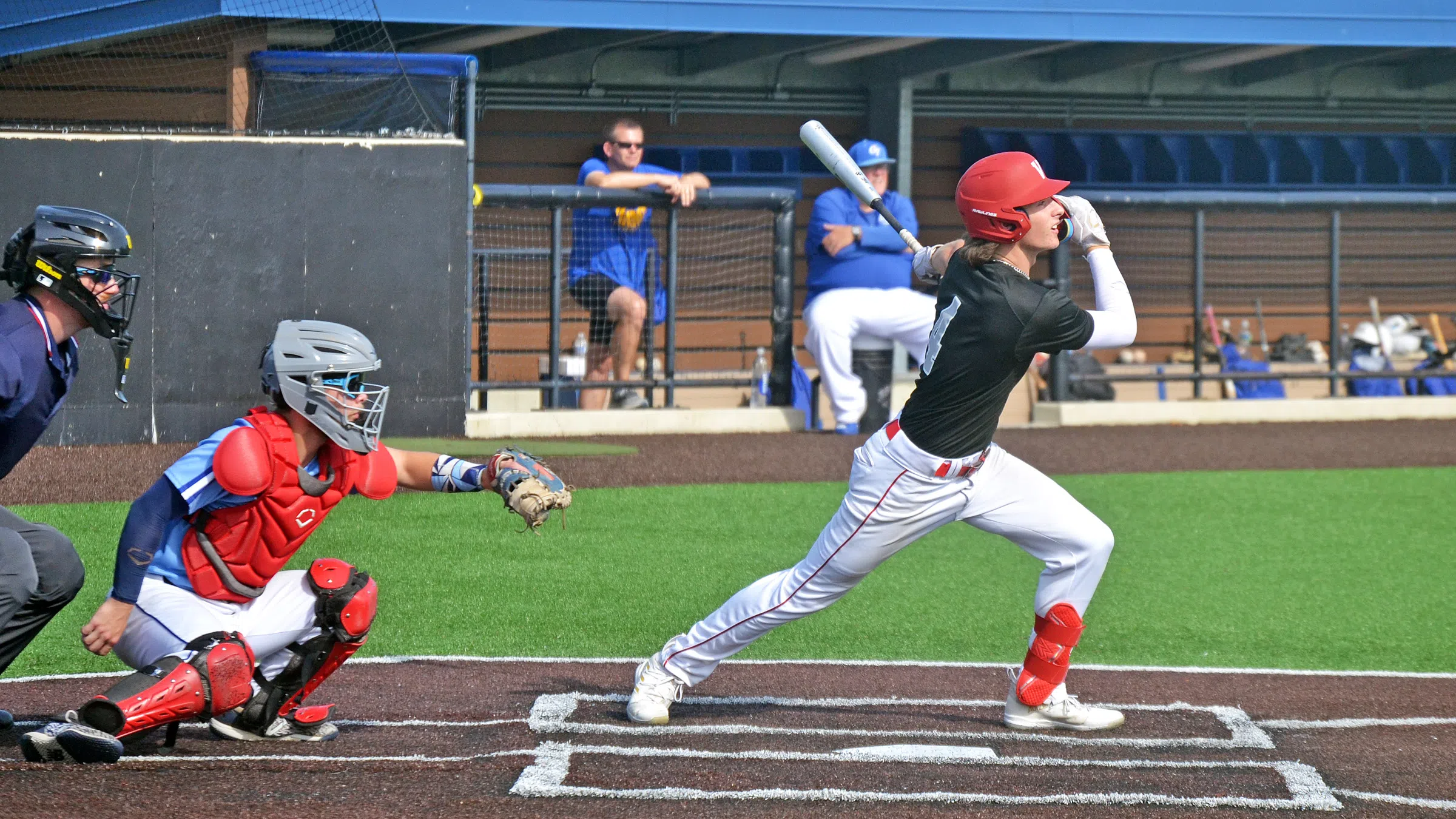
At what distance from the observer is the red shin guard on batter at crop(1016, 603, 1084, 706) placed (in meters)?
4.54

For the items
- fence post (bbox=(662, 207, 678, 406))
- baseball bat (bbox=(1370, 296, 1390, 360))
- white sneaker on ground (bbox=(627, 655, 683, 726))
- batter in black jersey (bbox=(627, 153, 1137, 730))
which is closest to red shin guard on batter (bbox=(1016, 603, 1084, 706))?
batter in black jersey (bbox=(627, 153, 1137, 730))

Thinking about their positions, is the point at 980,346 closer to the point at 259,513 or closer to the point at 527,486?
the point at 527,486

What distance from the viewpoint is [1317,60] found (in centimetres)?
1630

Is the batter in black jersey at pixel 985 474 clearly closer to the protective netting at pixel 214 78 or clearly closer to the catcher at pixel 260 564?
the catcher at pixel 260 564

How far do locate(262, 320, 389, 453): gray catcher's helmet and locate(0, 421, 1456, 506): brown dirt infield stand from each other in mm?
4726

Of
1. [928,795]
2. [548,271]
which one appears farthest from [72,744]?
[548,271]

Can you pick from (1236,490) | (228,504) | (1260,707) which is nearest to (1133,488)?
(1236,490)

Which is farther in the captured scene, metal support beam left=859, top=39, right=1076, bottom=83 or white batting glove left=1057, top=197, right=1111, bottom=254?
metal support beam left=859, top=39, right=1076, bottom=83

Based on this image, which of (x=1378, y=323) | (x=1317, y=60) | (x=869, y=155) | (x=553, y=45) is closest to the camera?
(x=869, y=155)

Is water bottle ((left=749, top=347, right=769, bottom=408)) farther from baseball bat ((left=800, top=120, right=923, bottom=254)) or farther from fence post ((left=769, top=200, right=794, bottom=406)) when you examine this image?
baseball bat ((left=800, top=120, right=923, bottom=254))

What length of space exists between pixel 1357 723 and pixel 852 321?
6.49 meters

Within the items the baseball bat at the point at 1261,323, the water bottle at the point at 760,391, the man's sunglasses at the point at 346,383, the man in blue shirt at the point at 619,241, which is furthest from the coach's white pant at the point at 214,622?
the baseball bat at the point at 1261,323

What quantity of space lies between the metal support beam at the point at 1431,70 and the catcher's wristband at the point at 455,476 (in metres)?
15.7

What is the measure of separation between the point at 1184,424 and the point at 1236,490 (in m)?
3.13
